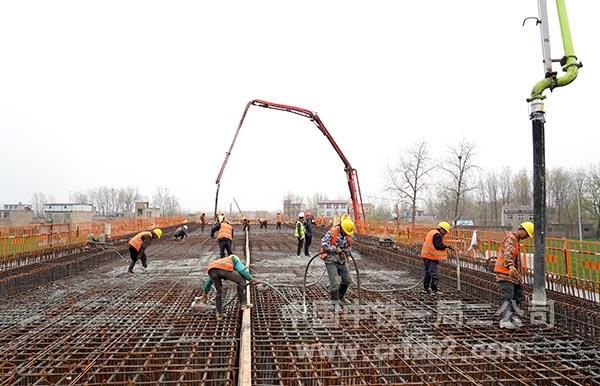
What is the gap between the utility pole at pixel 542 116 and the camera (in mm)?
5648

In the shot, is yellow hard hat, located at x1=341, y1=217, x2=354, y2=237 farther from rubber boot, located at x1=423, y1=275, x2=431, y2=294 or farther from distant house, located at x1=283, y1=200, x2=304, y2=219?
distant house, located at x1=283, y1=200, x2=304, y2=219

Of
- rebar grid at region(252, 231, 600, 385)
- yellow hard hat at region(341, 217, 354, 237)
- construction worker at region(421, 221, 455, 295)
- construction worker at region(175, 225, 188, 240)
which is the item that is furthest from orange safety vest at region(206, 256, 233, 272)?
construction worker at region(175, 225, 188, 240)

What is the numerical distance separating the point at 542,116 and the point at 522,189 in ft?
206

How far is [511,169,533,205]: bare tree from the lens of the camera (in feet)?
199

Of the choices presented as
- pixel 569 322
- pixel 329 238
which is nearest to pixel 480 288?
pixel 569 322

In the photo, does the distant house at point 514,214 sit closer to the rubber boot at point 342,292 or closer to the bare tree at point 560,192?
the bare tree at point 560,192

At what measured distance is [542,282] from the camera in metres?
5.87

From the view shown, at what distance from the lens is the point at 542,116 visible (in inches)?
230

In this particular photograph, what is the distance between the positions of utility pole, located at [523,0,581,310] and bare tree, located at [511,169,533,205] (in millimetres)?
60427

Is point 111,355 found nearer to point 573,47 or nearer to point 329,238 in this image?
point 329,238

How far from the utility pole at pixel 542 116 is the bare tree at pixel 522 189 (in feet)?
198

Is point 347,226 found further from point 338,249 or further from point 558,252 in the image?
point 558,252

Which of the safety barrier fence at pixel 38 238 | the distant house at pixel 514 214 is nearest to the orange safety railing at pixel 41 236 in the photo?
the safety barrier fence at pixel 38 238

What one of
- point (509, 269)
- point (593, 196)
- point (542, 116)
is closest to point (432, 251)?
point (509, 269)
